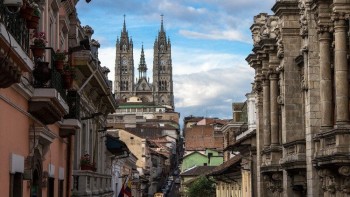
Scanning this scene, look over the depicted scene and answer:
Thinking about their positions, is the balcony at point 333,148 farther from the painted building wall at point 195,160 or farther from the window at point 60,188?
the painted building wall at point 195,160

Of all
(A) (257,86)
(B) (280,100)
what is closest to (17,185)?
(B) (280,100)

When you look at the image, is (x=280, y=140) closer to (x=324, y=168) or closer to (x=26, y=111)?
(x=324, y=168)

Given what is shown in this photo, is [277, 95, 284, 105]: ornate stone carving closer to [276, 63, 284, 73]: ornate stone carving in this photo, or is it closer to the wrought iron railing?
[276, 63, 284, 73]: ornate stone carving

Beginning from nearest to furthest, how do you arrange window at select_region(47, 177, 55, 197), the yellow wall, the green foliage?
1. window at select_region(47, 177, 55, 197)
2. the yellow wall
3. the green foliage

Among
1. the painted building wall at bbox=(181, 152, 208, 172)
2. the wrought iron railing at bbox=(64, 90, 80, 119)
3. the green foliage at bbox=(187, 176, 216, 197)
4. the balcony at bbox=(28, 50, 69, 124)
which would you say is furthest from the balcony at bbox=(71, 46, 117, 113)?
the painted building wall at bbox=(181, 152, 208, 172)

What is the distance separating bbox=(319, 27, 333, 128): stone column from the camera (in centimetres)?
2425

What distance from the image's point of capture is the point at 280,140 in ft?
114

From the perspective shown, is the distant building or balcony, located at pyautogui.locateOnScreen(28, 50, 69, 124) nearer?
balcony, located at pyautogui.locateOnScreen(28, 50, 69, 124)

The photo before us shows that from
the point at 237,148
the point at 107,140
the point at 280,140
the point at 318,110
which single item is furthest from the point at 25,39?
the point at 237,148

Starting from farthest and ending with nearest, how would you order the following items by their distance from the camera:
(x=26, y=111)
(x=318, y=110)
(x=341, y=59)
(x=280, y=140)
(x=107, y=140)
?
(x=107, y=140)
(x=280, y=140)
(x=318, y=110)
(x=341, y=59)
(x=26, y=111)

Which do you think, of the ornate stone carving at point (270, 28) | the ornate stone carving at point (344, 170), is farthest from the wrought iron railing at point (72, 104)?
the ornate stone carving at point (270, 28)

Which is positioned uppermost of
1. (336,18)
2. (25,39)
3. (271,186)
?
(336,18)

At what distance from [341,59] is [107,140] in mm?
23257

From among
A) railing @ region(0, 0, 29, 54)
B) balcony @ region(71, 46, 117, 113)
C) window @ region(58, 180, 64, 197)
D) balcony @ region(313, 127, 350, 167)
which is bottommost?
window @ region(58, 180, 64, 197)
